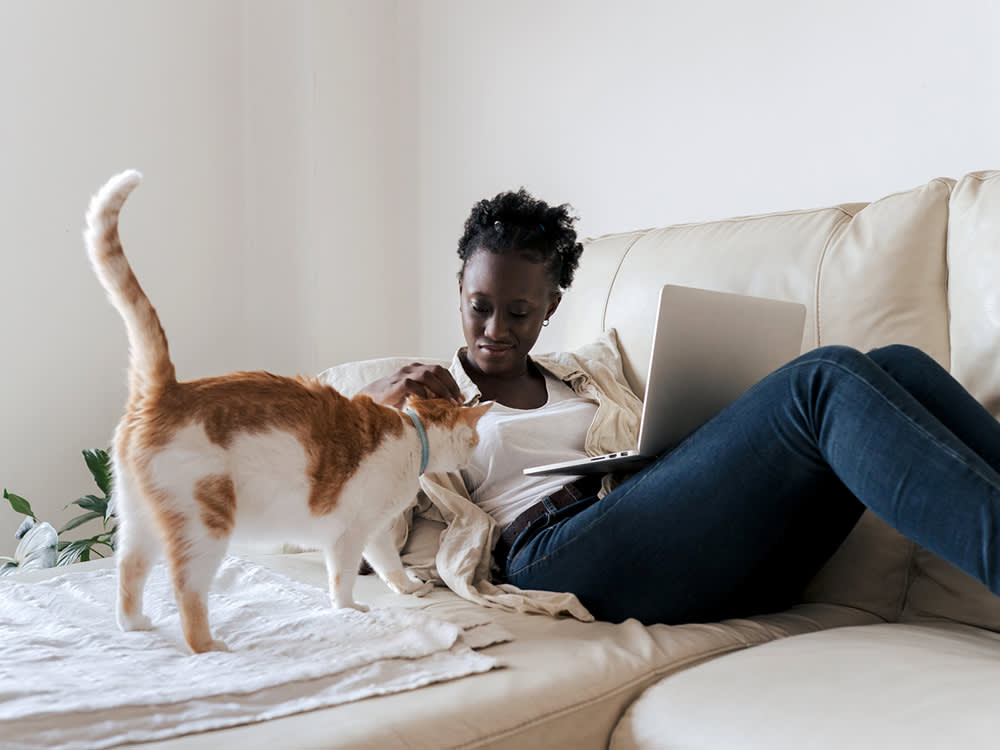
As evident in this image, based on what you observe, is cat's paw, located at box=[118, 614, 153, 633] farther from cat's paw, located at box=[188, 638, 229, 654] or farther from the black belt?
the black belt

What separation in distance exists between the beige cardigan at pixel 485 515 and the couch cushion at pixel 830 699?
26 centimetres

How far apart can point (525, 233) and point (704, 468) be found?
2.15 feet

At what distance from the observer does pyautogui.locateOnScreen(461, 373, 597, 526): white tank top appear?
1.33 metres

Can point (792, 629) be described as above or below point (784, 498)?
below

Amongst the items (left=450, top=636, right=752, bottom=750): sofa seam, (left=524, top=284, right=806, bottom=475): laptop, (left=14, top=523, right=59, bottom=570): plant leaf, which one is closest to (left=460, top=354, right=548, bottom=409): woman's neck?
(left=524, top=284, right=806, bottom=475): laptop

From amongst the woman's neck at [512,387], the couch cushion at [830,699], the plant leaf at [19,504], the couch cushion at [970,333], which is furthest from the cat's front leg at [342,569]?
the plant leaf at [19,504]

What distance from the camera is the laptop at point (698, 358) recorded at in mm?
1081

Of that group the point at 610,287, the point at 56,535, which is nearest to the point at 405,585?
the point at 610,287

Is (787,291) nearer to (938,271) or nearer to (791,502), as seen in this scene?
(938,271)

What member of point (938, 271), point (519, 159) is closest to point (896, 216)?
point (938, 271)

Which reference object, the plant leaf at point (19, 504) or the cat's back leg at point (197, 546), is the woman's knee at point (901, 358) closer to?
the cat's back leg at point (197, 546)

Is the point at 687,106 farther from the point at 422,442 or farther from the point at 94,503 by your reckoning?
the point at 94,503

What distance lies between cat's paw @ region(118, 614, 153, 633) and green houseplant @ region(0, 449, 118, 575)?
0.83 m

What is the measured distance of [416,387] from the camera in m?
1.27
